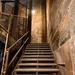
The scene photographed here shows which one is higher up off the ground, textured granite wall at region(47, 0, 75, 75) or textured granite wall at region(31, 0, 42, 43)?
textured granite wall at region(31, 0, 42, 43)

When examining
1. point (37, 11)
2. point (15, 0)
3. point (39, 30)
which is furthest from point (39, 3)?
point (15, 0)

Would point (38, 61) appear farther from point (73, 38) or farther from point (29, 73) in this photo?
point (73, 38)

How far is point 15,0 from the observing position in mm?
5965

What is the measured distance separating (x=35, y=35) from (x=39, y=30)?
17.9 inches

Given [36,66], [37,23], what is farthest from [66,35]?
[37,23]

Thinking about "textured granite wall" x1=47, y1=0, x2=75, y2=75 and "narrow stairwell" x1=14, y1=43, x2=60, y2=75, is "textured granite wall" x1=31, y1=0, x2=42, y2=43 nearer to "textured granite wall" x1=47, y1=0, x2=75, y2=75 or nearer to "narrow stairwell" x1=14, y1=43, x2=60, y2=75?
"narrow stairwell" x1=14, y1=43, x2=60, y2=75

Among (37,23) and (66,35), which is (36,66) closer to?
(66,35)

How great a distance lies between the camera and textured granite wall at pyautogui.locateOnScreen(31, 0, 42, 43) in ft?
25.3

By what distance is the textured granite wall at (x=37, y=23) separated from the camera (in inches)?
303

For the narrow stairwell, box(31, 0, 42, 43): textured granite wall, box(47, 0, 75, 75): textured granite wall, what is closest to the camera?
box(47, 0, 75, 75): textured granite wall

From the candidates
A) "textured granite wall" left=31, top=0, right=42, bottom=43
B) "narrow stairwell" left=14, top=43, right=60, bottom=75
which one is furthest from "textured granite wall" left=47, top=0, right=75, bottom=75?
"textured granite wall" left=31, top=0, right=42, bottom=43

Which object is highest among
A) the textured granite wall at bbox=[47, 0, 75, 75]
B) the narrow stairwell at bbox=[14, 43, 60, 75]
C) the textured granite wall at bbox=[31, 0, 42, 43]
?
the textured granite wall at bbox=[31, 0, 42, 43]

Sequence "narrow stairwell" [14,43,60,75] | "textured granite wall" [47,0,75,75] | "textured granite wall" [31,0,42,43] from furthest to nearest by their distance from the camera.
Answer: "textured granite wall" [31,0,42,43]
"narrow stairwell" [14,43,60,75]
"textured granite wall" [47,0,75,75]

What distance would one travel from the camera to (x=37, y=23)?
26.0ft
